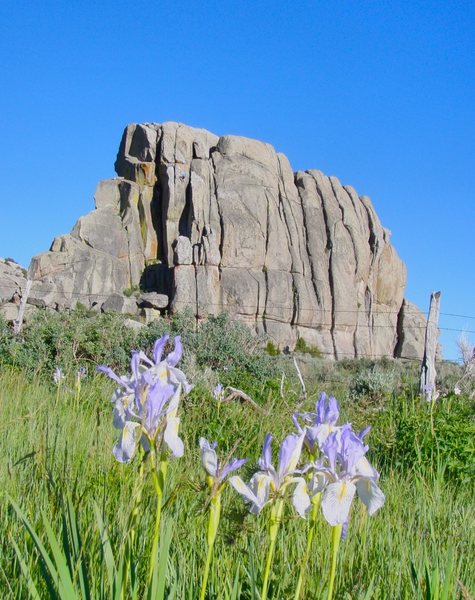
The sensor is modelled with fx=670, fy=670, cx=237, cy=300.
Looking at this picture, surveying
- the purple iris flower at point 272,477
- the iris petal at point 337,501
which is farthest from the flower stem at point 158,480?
the iris petal at point 337,501

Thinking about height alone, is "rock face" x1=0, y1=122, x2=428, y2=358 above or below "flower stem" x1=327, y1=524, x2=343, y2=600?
above

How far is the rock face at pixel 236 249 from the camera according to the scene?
38.6 metres

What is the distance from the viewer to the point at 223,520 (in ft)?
9.29

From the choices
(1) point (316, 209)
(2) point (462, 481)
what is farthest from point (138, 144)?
(2) point (462, 481)

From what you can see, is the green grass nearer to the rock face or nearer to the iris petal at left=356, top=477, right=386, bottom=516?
the iris petal at left=356, top=477, right=386, bottom=516

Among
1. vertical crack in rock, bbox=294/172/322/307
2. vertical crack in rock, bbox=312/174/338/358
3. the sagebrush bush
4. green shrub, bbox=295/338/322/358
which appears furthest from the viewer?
vertical crack in rock, bbox=294/172/322/307

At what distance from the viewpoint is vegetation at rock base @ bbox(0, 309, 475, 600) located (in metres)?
1.79

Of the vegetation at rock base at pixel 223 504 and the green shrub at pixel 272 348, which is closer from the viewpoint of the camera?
the vegetation at rock base at pixel 223 504

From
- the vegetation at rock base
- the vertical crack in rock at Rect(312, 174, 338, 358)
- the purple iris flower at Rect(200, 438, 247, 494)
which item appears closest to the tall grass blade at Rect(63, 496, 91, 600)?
the vegetation at rock base

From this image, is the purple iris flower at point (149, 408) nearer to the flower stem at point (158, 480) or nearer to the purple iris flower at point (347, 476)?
the flower stem at point (158, 480)

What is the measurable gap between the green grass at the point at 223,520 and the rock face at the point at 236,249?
103ft

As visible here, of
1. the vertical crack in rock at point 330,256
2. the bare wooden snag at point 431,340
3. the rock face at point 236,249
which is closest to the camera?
the bare wooden snag at point 431,340

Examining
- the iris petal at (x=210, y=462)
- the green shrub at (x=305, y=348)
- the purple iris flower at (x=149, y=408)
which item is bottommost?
the iris petal at (x=210, y=462)

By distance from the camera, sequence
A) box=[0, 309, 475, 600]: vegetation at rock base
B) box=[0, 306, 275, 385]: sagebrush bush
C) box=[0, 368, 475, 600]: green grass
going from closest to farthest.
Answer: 1. box=[0, 309, 475, 600]: vegetation at rock base
2. box=[0, 368, 475, 600]: green grass
3. box=[0, 306, 275, 385]: sagebrush bush
